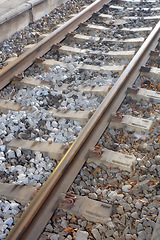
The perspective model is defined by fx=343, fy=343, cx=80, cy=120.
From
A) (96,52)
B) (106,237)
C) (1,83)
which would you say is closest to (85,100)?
(1,83)

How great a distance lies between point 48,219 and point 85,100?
2205mm

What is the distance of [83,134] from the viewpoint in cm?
411

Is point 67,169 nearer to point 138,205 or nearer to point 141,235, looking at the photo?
point 138,205

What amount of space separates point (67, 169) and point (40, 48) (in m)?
3.47

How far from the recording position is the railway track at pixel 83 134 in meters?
3.29

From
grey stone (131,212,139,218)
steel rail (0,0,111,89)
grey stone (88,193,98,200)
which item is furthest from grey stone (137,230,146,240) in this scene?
steel rail (0,0,111,89)

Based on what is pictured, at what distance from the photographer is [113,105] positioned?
4.79 metres

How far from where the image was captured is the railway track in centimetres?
329

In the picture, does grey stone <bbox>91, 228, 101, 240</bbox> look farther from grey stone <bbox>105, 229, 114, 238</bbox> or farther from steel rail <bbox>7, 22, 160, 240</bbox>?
steel rail <bbox>7, 22, 160, 240</bbox>

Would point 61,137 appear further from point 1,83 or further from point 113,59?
point 113,59

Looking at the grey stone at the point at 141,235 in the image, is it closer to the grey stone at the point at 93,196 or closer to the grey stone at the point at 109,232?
the grey stone at the point at 109,232

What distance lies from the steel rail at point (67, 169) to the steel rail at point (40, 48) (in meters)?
1.78

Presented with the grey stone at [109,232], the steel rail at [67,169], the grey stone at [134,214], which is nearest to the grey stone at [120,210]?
the grey stone at [134,214]

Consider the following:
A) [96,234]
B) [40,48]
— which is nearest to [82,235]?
[96,234]
